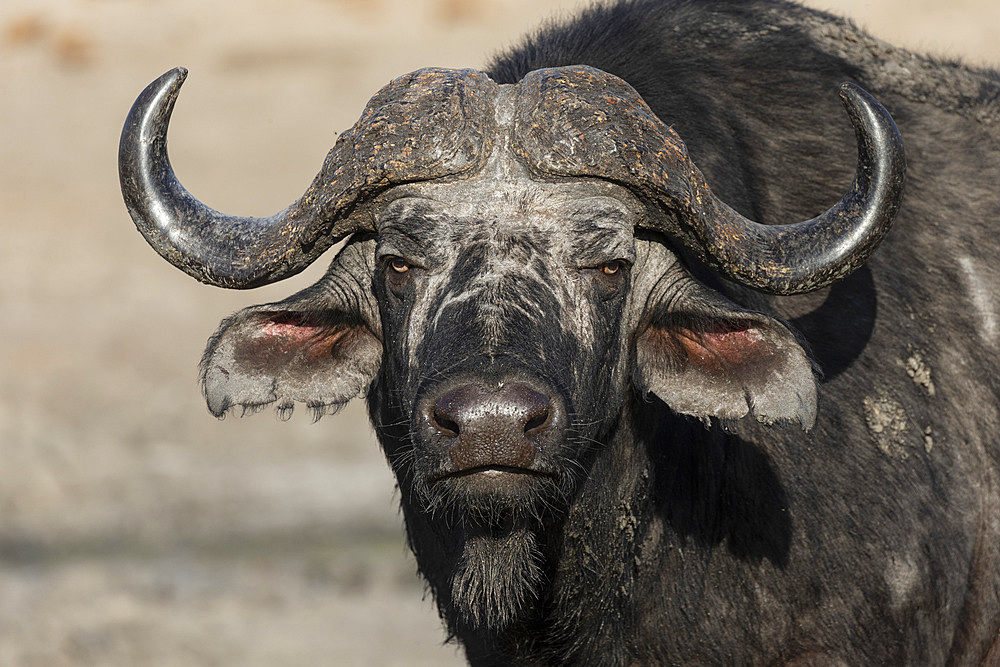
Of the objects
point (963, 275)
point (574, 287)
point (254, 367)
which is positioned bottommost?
point (963, 275)

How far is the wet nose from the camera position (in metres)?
3.56

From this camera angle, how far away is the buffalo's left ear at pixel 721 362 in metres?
4.19

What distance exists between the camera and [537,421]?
12.0 feet

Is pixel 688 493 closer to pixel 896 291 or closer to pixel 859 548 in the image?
pixel 859 548

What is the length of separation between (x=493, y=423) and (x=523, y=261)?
67cm

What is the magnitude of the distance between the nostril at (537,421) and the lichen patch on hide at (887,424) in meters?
1.74

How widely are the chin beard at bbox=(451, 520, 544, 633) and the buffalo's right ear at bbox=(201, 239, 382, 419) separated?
2.55 feet

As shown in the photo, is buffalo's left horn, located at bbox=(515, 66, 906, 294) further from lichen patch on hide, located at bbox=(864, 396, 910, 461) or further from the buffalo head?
lichen patch on hide, located at bbox=(864, 396, 910, 461)

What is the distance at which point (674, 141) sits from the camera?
4121 mm

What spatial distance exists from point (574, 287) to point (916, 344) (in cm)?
178

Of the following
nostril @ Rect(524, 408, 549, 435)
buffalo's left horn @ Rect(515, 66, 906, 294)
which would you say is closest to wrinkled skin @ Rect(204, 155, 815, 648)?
nostril @ Rect(524, 408, 549, 435)

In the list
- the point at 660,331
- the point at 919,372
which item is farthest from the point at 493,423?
the point at 919,372

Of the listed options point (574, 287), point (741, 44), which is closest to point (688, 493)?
point (574, 287)

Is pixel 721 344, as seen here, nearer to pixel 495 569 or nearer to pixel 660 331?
pixel 660 331
